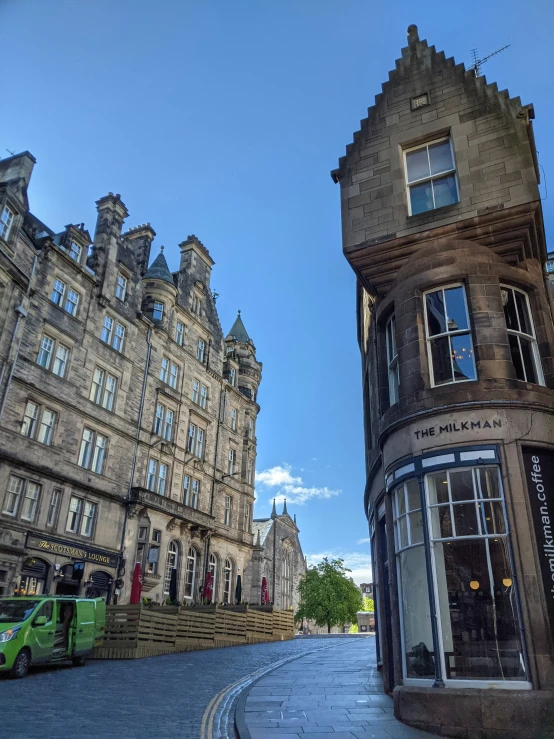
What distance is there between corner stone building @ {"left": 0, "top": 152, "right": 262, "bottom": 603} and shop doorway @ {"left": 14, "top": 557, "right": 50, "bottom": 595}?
56 millimetres

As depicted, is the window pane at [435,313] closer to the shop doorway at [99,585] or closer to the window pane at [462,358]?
the window pane at [462,358]

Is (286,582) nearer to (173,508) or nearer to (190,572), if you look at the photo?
(190,572)

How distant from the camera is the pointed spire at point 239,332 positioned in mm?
53244

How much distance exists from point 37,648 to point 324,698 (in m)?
7.69

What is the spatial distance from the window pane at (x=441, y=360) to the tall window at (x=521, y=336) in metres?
1.17

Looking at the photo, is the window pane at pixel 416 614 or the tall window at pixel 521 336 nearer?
the window pane at pixel 416 614

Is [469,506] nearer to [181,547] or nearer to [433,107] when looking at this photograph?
[433,107]

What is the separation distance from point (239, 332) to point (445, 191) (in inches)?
1677

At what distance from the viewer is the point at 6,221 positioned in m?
25.5

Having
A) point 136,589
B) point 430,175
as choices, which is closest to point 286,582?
point 136,589

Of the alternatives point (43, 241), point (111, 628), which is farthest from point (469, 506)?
point (43, 241)

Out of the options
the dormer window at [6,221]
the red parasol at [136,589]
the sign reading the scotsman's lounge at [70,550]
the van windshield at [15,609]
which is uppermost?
the dormer window at [6,221]

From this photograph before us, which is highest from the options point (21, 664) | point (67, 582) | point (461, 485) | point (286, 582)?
point (286, 582)

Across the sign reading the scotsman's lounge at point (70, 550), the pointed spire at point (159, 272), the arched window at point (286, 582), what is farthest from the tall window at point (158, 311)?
the arched window at point (286, 582)
